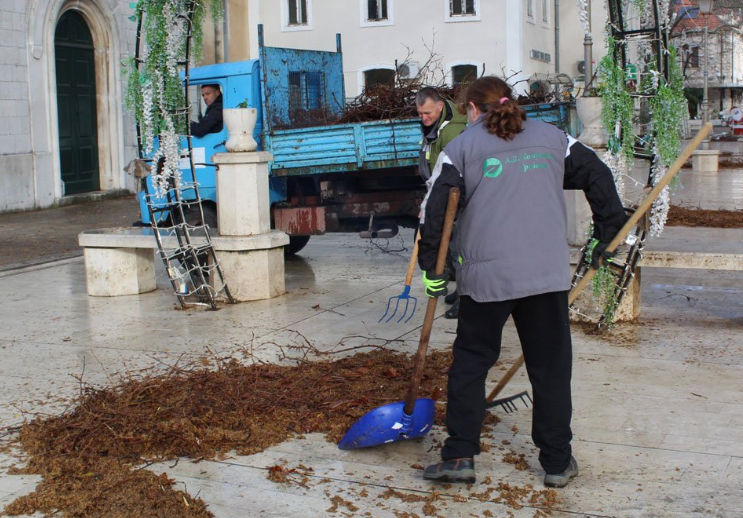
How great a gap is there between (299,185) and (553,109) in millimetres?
2865

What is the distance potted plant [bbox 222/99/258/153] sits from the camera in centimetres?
855

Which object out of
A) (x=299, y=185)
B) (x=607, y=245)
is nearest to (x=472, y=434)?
(x=607, y=245)

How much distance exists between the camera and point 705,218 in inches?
515

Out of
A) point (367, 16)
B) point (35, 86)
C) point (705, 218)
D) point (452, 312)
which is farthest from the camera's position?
point (367, 16)

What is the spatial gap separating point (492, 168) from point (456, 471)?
4.35 ft

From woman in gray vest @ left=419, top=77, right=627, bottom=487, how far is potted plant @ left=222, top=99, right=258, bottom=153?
4578mm

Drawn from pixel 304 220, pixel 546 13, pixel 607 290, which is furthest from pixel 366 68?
pixel 607 290

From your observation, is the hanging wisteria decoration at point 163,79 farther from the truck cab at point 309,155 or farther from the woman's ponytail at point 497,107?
the woman's ponytail at point 497,107

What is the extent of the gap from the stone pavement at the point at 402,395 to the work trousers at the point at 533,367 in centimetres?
21

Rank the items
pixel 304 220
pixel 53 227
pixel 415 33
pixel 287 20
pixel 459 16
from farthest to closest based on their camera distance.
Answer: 1. pixel 287 20
2. pixel 415 33
3. pixel 459 16
4. pixel 53 227
5. pixel 304 220

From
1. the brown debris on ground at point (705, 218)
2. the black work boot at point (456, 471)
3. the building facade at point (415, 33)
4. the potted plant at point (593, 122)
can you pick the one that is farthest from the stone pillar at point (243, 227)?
the building facade at point (415, 33)

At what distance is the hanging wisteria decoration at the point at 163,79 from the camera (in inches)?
326

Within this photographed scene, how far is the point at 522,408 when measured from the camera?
17.6 ft

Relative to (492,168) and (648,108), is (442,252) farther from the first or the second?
(648,108)
